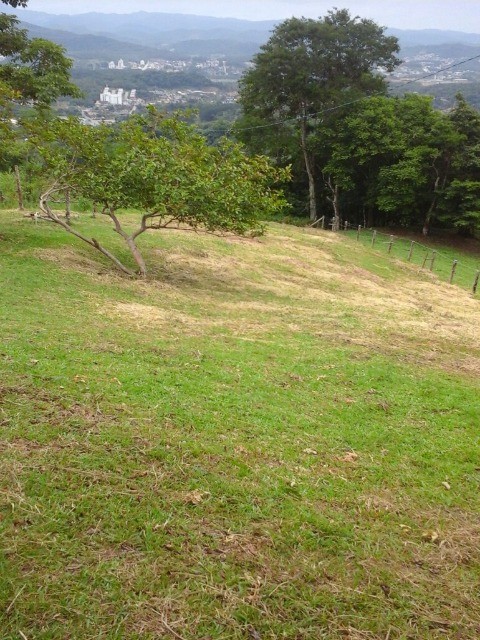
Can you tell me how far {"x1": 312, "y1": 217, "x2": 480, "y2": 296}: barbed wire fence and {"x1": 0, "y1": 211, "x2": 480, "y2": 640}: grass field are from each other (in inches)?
528

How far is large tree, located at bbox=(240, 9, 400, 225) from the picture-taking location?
33594mm

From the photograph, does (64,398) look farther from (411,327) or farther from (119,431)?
(411,327)

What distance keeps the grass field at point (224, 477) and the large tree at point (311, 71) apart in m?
28.0

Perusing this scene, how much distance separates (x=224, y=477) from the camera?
495cm

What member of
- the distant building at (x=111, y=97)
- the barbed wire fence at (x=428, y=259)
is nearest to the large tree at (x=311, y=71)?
the barbed wire fence at (x=428, y=259)

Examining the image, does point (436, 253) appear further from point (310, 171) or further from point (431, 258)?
point (310, 171)

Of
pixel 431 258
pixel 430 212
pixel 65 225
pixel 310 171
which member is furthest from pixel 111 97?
pixel 65 225

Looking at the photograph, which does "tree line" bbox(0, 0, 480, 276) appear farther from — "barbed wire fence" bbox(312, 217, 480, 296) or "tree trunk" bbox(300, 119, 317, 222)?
"barbed wire fence" bbox(312, 217, 480, 296)

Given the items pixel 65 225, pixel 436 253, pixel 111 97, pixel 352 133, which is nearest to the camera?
pixel 65 225

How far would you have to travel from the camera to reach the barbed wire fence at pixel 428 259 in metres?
23.6

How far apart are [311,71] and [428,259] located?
1619 cm

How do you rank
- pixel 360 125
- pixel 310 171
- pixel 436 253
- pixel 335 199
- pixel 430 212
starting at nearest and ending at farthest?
pixel 436 253 → pixel 360 125 → pixel 430 212 → pixel 335 199 → pixel 310 171

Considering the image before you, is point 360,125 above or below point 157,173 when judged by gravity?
above

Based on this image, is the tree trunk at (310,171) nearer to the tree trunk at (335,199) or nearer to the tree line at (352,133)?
the tree line at (352,133)
